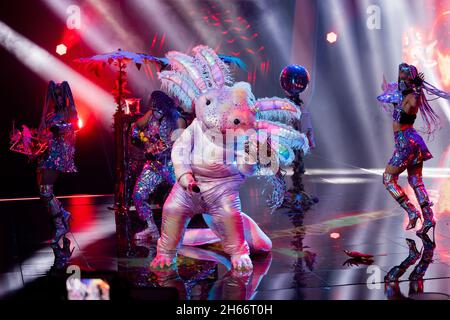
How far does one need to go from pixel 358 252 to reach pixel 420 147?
1352 millimetres

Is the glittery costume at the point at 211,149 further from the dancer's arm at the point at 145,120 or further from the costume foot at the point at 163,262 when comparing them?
the dancer's arm at the point at 145,120

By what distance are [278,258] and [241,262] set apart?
0.54 meters

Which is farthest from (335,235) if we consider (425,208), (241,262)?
→ (241,262)

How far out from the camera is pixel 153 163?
5547mm

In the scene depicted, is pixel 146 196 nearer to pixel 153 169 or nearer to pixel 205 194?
pixel 153 169

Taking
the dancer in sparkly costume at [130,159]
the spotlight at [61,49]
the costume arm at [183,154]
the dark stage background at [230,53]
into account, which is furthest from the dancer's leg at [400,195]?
the spotlight at [61,49]

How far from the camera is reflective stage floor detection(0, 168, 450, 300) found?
3.42 metres

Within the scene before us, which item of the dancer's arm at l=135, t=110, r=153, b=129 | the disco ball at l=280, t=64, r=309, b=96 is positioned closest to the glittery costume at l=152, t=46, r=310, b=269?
the dancer's arm at l=135, t=110, r=153, b=129

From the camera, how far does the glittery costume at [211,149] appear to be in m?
3.87

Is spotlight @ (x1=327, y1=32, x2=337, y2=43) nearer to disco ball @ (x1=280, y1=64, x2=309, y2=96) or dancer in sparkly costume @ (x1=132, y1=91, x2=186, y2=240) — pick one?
disco ball @ (x1=280, y1=64, x2=309, y2=96)

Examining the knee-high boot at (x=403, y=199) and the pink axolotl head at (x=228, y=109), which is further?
the knee-high boot at (x=403, y=199)

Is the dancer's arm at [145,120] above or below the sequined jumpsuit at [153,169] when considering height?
above

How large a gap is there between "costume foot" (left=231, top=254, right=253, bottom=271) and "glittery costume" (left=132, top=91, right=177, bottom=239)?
1611mm

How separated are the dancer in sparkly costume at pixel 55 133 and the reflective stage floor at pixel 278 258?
0.60 metres
